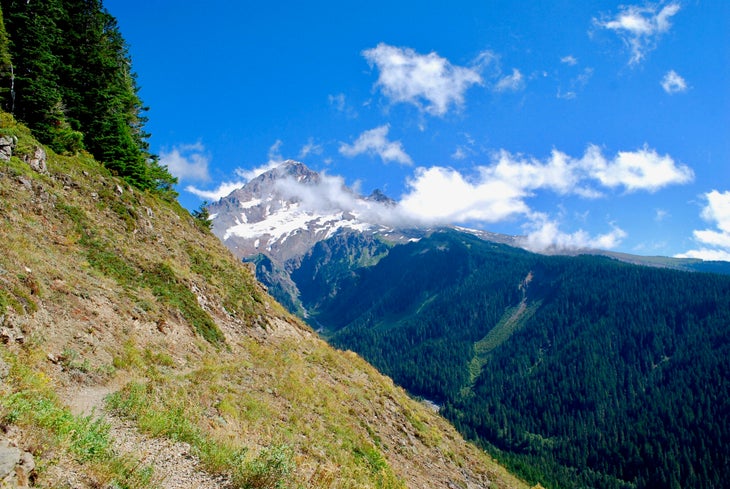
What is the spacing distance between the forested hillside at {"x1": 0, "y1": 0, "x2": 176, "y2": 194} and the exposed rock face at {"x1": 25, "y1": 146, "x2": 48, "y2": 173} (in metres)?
3.54

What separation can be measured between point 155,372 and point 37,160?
56.5 feet

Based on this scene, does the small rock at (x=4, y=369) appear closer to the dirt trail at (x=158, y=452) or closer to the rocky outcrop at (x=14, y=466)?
the dirt trail at (x=158, y=452)

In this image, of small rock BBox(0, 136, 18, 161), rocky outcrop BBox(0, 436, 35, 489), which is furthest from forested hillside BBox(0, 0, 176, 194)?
rocky outcrop BBox(0, 436, 35, 489)

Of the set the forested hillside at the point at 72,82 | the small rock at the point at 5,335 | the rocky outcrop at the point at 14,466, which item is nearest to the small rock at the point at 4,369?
the small rock at the point at 5,335

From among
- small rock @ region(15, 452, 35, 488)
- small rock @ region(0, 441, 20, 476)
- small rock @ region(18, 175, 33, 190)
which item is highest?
small rock @ region(18, 175, 33, 190)

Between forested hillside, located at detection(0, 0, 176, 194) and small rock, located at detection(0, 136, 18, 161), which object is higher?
forested hillside, located at detection(0, 0, 176, 194)

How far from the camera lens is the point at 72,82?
31.5 meters

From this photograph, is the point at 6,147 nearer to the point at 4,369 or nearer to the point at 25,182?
the point at 25,182

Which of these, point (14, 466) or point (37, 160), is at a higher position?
point (37, 160)

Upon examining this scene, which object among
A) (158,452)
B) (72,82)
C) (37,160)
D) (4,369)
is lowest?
(158,452)

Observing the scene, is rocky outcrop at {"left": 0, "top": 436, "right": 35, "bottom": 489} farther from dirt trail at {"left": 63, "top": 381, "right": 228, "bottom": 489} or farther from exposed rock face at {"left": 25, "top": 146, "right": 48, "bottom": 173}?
exposed rock face at {"left": 25, "top": 146, "right": 48, "bottom": 173}

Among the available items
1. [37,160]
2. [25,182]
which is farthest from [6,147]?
[25,182]

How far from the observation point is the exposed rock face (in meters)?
21.8

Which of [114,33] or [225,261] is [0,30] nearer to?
[114,33]
